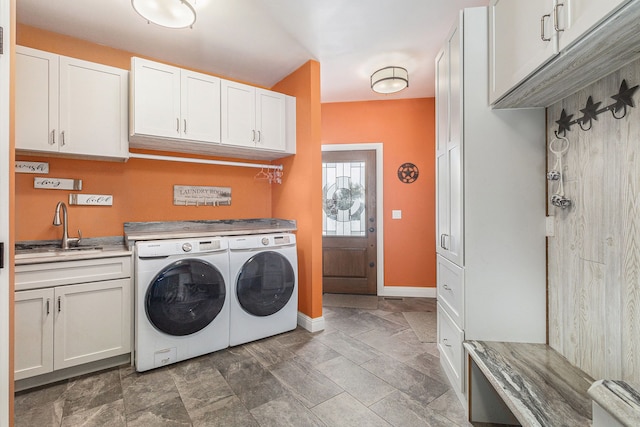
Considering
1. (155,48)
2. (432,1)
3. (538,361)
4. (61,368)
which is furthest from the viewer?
(155,48)

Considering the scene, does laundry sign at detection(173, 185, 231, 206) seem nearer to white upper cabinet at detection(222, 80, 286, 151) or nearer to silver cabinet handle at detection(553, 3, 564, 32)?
white upper cabinet at detection(222, 80, 286, 151)

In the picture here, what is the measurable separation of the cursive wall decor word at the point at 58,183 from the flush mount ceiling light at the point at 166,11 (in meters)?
1.51

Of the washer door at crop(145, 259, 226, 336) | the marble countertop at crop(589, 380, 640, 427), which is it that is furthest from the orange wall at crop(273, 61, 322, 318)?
the marble countertop at crop(589, 380, 640, 427)

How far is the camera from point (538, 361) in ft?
4.92

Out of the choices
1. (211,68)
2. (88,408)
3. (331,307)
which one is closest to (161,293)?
(88,408)

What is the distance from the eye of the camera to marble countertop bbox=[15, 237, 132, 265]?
1.97 m

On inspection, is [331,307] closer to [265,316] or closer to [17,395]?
[265,316]

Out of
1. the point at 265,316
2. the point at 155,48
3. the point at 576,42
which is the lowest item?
the point at 265,316

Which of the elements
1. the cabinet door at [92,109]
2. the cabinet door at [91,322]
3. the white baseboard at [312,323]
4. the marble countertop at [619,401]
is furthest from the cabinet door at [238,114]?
the marble countertop at [619,401]

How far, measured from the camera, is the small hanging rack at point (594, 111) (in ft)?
3.81

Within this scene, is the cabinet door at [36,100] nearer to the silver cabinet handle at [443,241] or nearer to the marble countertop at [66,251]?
the marble countertop at [66,251]

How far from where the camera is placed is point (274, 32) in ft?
8.29

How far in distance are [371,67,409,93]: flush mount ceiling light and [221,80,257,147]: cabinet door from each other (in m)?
1.31

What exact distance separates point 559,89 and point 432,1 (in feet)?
4.19
